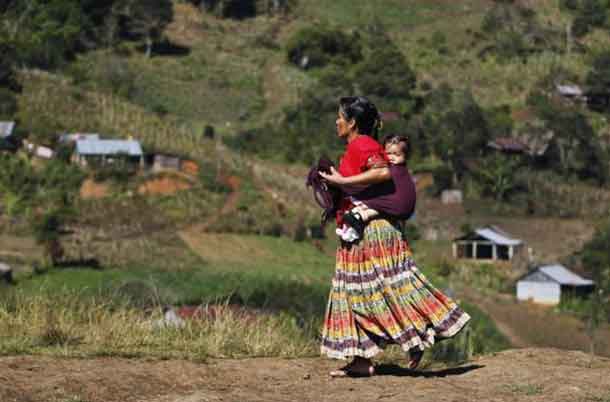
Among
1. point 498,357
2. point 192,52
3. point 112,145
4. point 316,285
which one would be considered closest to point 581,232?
point 316,285

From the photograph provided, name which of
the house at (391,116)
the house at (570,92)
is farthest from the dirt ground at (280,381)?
the house at (570,92)

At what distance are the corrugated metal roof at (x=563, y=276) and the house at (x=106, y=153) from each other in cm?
1751

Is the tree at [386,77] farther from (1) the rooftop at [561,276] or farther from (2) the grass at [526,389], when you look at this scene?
(2) the grass at [526,389]

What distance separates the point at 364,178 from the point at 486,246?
38.3 m

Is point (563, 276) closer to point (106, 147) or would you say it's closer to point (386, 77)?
point (106, 147)

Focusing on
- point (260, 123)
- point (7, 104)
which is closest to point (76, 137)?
point (7, 104)

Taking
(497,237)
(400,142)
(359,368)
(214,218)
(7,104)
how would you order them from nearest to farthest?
1. (359,368)
2. (400,142)
3. (497,237)
4. (214,218)
5. (7,104)

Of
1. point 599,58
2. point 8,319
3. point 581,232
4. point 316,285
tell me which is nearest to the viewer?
point 8,319

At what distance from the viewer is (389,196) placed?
7562 mm

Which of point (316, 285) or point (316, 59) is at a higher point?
point (316, 59)

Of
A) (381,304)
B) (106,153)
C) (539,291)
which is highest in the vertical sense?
(106,153)

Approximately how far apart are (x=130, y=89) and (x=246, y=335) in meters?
57.5

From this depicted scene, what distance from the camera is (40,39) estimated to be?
69.1 m

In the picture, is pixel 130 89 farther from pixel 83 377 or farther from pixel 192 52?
pixel 83 377
